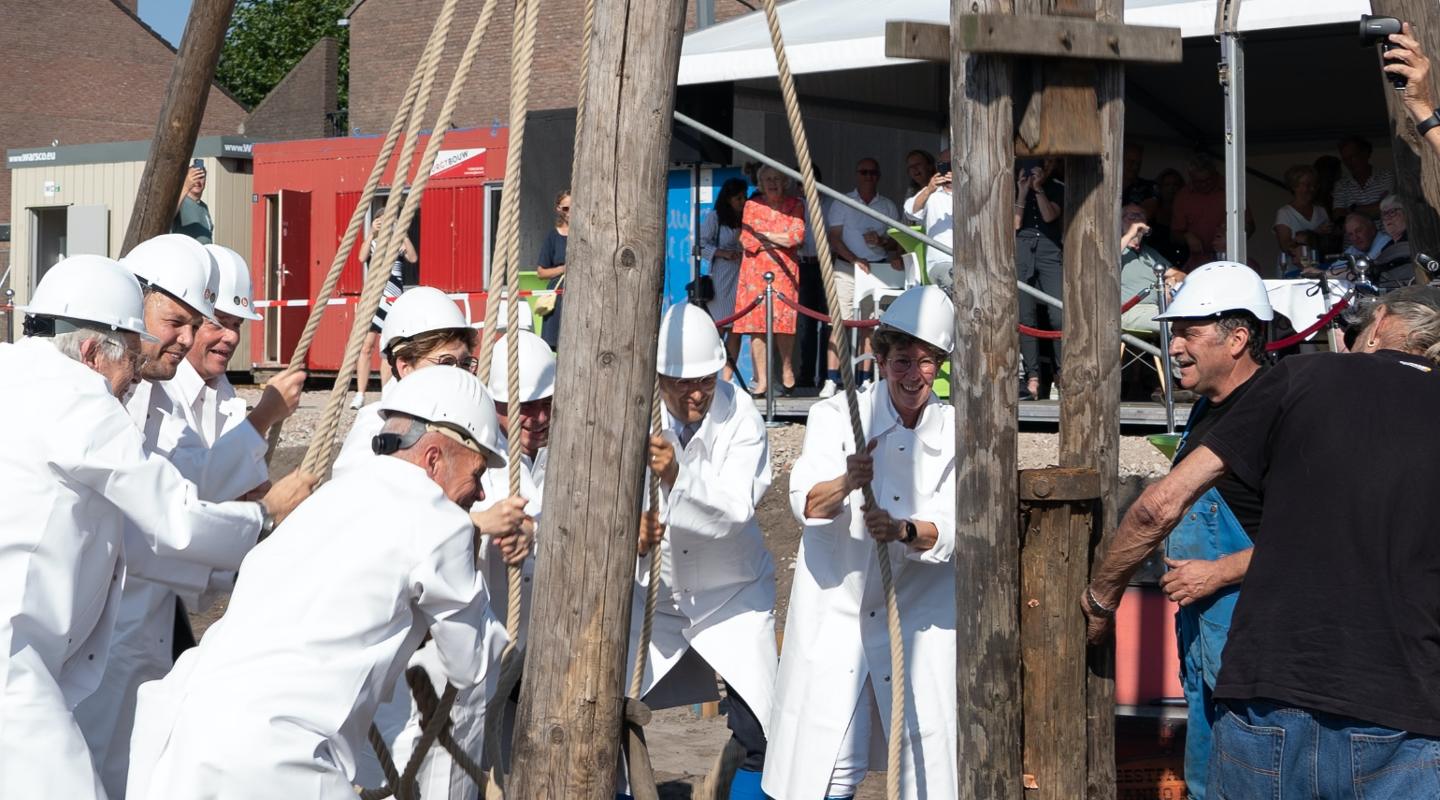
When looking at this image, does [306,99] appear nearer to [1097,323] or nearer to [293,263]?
[293,263]

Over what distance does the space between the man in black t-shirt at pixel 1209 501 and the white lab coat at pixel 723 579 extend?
4.75 feet

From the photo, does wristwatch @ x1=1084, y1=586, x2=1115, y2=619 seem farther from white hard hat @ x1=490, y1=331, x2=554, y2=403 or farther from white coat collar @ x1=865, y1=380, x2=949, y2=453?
white hard hat @ x1=490, y1=331, x2=554, y2=403

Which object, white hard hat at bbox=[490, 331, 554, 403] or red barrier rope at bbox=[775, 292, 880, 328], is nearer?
white hard hat at bbox=[490, 331, 554, 403]

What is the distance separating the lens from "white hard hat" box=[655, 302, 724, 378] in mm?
4953

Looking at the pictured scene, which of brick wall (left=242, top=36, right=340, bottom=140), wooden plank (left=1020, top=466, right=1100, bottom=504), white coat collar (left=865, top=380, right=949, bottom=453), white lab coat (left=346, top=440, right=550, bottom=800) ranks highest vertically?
brick wall (left=242, top=36, right=340, bottom=140)

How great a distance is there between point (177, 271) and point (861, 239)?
6959 millimetres

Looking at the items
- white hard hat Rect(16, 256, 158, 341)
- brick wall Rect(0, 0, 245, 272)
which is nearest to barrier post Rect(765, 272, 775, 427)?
white hard hat Rect(16, 256, 158, 341)

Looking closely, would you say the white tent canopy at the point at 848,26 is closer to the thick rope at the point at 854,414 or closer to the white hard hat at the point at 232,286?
the thick rope at the point at 854,414

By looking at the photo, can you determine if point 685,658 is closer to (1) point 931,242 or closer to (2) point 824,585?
(2) point 824,585

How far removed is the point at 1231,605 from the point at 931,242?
5070mm

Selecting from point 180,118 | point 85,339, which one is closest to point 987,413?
point 85,339

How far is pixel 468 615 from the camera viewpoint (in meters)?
3.45

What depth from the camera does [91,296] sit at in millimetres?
3822

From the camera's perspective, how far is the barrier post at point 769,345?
33.9ft
